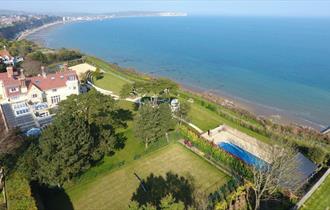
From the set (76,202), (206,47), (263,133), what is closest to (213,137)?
(263,133)

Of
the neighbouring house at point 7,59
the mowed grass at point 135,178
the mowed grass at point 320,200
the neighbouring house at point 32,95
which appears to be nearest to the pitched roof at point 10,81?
the neighbouring house at point 32,95

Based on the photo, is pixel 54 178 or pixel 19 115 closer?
pixel 54 178

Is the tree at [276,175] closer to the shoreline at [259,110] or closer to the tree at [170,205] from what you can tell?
the tree at [170,205]

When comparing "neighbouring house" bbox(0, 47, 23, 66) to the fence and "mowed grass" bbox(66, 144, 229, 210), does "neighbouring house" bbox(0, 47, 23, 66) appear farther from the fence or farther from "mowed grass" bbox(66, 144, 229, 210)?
the fence

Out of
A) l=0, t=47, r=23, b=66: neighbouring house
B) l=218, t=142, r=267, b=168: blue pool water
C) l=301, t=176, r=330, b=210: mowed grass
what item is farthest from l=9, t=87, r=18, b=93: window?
l=301, t=176, r=330, b=210: mowed grass

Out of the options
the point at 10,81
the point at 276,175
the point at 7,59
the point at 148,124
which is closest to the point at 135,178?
the point at 148,124

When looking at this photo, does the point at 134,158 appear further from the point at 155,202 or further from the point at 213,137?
the point at 213,137
